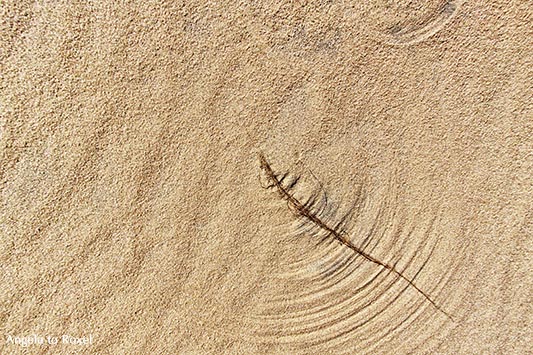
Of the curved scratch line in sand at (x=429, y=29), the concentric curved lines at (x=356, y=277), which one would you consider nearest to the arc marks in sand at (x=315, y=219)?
the concentric curved lines at (x=356, y=277)

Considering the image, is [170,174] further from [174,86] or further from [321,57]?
[321,57]

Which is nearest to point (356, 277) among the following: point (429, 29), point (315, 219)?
point (315, 219)

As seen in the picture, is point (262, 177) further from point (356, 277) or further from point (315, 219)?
point (356, 277)

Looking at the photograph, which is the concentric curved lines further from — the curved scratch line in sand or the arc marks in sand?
the curved scratch line in sand

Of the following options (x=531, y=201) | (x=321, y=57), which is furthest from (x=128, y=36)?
(x=531, y=201)

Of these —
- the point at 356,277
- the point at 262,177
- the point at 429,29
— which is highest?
the point at 429,29

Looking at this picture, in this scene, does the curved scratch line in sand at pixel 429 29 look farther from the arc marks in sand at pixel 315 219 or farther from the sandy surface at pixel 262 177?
the arc marks in sand at pixel 315 219

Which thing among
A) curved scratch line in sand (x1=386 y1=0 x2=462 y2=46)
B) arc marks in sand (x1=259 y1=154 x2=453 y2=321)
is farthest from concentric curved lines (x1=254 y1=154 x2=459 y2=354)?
curved scratch line in sand (x1=386 y1=0 x2=462 y2=46)

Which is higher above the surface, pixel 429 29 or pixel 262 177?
pixel 429 29
